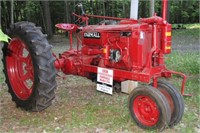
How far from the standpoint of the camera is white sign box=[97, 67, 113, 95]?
4.14 meters

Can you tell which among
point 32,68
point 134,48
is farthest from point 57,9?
point 134,48

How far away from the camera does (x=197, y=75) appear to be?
6.38 meters

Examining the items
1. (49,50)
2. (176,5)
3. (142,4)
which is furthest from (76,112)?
(176,5)

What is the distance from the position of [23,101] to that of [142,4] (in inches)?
784

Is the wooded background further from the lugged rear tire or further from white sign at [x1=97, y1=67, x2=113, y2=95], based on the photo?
white sign at [x1=97, y1=67, x2=113, y2=95]

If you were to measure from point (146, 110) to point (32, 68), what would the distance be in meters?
1.74

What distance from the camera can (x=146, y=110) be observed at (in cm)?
375

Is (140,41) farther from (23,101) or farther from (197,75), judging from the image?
(197,75)

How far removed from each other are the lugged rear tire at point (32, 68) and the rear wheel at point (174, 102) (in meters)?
1.51

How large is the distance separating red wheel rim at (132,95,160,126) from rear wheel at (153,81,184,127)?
10.5 inches

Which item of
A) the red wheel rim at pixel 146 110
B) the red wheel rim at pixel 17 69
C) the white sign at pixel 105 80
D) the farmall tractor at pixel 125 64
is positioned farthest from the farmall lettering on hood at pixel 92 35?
the red wheel rim at pixel 146 110

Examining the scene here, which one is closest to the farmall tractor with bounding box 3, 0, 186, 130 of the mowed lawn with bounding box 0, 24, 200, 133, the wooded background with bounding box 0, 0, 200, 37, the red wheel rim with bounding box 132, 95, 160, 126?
the red wheel rim with bounding box 132, 95, 160, 126

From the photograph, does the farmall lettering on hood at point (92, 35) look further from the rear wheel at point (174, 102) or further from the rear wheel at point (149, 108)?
the rear wheel at point (174, 102)

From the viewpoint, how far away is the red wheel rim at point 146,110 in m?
3.64
